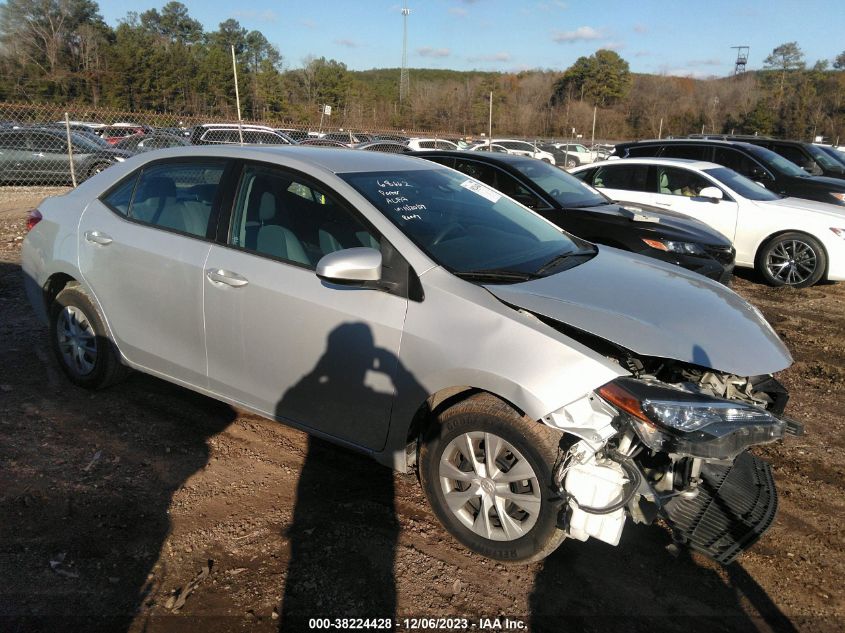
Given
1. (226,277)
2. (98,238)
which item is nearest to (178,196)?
(98,238)

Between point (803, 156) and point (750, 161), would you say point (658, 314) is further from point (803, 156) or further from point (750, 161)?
point (803, 156)

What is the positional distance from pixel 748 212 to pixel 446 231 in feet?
21.8

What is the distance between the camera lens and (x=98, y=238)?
4.09 metres

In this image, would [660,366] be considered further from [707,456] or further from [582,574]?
[582,574]

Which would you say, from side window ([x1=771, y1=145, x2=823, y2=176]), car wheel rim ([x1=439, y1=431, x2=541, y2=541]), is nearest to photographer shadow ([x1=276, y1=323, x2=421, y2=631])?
car wheel rim ([x1=439, y1=431, x2=541, y2=541])

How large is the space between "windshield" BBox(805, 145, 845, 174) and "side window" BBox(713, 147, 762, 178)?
16.4 feet

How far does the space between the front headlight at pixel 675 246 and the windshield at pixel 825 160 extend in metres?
10.4

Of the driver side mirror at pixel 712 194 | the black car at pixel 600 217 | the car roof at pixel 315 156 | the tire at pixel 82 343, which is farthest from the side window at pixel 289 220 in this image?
the driver side mirror at pixel 712 194

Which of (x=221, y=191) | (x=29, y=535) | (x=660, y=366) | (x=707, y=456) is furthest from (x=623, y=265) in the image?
(x=29, y=535)

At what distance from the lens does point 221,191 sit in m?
3.68

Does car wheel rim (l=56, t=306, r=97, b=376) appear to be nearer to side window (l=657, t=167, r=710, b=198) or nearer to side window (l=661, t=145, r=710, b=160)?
side window (l=657, t=167, r=710, b=198)

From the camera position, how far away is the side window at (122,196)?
4116 mm

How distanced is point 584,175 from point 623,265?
6.48 metres

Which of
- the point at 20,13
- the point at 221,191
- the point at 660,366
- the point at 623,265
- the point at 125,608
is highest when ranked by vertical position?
the point at 20,13
